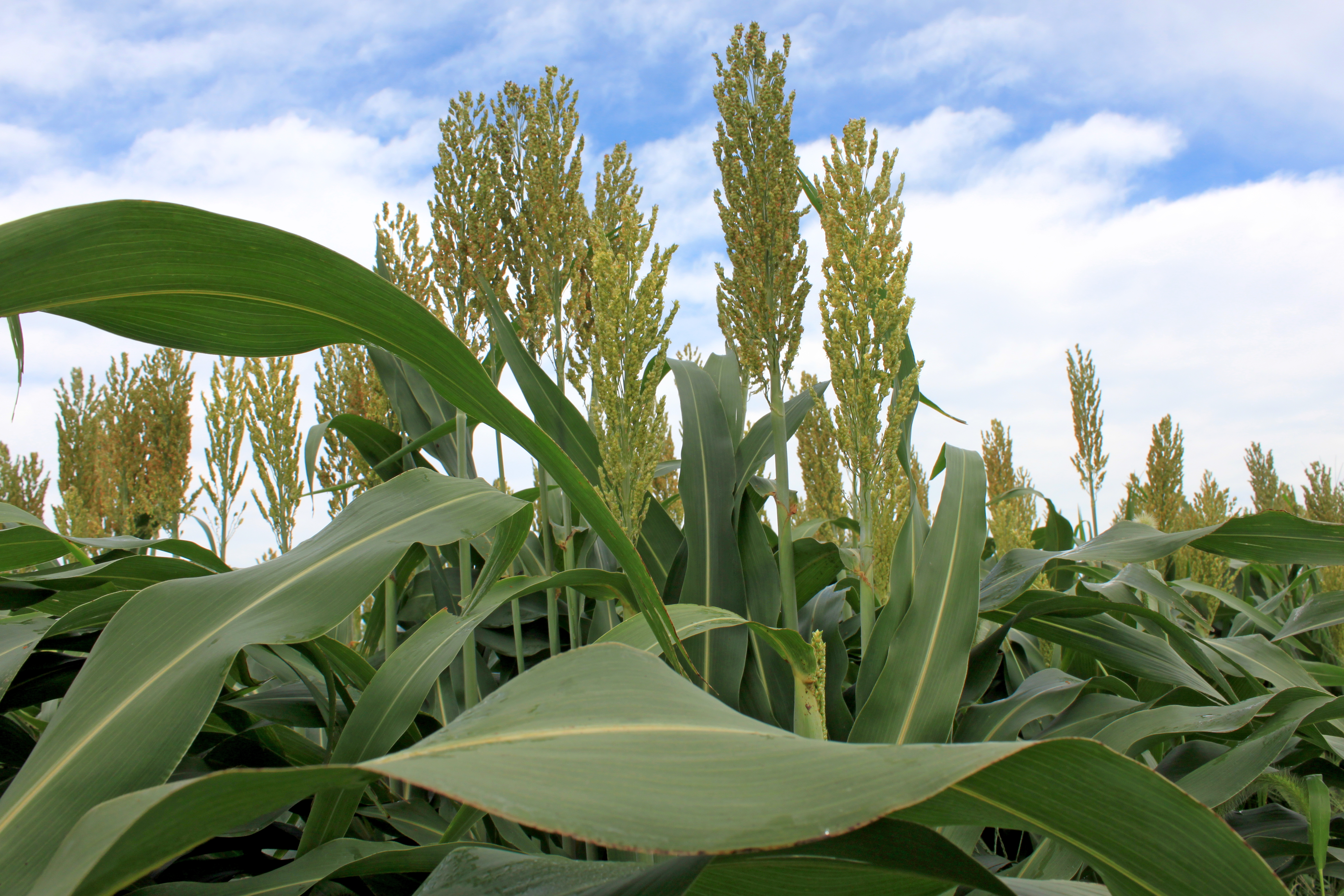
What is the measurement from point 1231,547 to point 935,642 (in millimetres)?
879

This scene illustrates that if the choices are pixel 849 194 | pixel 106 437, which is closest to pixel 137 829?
pixel 849 194

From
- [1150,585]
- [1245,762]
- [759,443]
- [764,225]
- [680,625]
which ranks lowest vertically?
[1245,762]

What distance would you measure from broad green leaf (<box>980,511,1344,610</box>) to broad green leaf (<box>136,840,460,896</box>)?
4.04 feet

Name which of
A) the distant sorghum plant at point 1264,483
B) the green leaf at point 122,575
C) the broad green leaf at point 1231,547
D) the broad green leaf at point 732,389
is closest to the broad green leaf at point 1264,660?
the broad green leaf at point 1231,547

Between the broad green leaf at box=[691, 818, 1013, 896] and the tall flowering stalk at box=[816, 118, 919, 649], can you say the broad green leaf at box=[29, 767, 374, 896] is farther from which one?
the tall flowering stalk at box=[816, 118, 919, 649]

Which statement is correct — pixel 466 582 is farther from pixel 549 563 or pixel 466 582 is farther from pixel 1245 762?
pixel 1245 762

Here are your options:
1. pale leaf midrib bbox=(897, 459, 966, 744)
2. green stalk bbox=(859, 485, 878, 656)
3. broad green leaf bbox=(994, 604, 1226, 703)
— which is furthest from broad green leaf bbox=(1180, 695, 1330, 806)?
green stalk bbox=(859, 485, 878, 656)

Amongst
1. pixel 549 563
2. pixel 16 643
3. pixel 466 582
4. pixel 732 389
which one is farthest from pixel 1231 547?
pixel 16 643

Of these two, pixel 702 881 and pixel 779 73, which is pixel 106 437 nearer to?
pixel 779 73

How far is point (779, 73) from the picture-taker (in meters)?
1.63

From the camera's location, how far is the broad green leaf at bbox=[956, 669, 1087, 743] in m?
1.44

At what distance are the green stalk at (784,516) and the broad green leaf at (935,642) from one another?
0.19m

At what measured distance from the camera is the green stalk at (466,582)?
1.56 m

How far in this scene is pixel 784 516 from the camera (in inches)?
54.3
